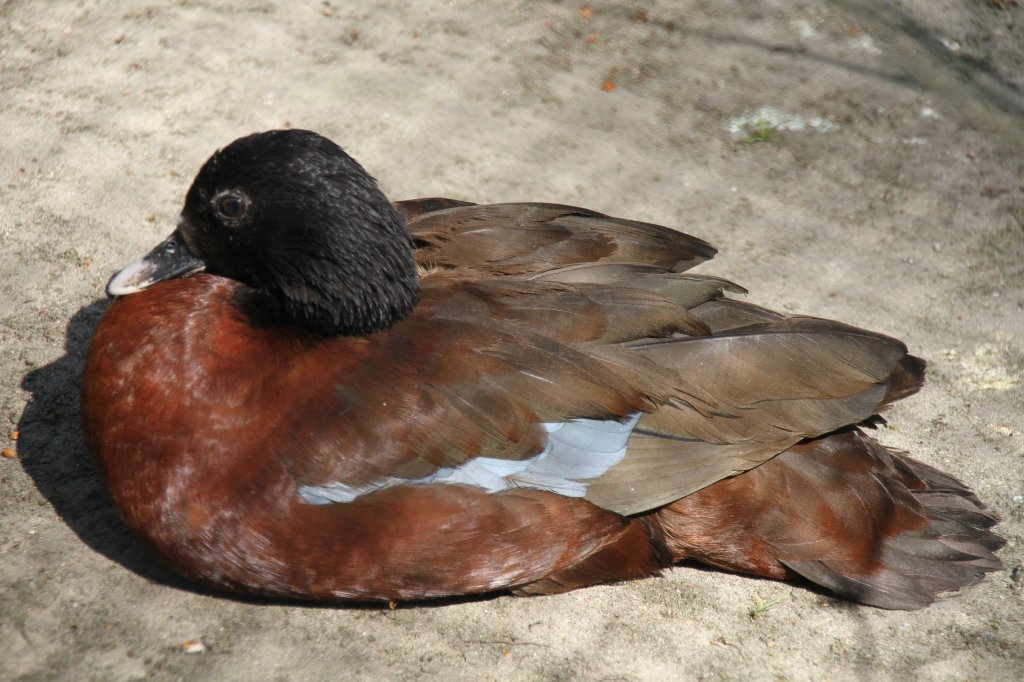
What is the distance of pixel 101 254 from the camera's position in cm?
468

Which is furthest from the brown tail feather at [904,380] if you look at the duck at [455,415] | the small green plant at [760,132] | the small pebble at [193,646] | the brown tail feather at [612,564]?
the small green plant at [760,132]

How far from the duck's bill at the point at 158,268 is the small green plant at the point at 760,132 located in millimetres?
3351

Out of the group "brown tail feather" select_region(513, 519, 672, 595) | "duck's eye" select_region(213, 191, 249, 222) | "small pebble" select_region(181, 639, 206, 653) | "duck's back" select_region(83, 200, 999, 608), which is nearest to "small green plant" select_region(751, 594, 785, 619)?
"duck's back" select_region(83, 200, 999, 608)

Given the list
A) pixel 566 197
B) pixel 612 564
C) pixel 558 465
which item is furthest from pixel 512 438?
pixel 566 197

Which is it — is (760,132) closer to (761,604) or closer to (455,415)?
(761,604)

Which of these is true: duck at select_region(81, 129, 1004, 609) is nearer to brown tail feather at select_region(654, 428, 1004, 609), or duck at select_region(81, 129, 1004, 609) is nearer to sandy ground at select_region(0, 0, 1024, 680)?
brown tail feather at select_region(654, 428, 1004, 609)

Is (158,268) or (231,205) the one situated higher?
(231,205)

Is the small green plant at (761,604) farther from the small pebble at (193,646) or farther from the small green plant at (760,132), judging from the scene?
the small green plant at (760,132)

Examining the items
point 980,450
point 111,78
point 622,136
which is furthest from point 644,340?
point 111,78

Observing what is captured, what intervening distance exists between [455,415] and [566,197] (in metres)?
2.42

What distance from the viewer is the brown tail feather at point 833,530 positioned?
143 inches

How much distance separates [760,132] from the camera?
595cm

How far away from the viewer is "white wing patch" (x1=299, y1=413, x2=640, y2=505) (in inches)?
129

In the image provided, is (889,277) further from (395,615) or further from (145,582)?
(145,582)
